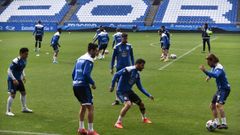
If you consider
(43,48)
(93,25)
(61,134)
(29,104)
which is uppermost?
(93,25)

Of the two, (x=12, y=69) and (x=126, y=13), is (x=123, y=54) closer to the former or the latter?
(x=12, y=69)

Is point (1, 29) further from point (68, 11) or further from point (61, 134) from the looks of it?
point (61, 134)

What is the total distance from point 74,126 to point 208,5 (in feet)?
183

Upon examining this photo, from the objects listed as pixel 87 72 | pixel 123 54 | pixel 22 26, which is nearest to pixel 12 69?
pixel 87 72

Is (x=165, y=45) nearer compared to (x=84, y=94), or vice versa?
(x=84, y=94)

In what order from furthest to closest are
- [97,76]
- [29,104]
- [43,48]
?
1. [43,48]
2. [97,76]
3. [29,104]

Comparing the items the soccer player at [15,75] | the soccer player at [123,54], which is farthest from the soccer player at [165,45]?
the soccer player at [15,75]

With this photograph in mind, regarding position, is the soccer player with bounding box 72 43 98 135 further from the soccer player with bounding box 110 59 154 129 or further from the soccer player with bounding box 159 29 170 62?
the soccer player with bounding box 159 29 170 62

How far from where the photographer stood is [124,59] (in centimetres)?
1501

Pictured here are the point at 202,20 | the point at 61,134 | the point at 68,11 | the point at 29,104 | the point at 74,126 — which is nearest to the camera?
the point at 61,134

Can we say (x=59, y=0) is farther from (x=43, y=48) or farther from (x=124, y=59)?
(x=124, y=59)

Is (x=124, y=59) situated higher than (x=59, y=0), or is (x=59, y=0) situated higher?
(x=59, y=0)

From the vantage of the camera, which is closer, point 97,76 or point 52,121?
point 52,121

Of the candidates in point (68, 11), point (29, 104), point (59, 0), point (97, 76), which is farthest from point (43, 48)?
point (59, 0)
